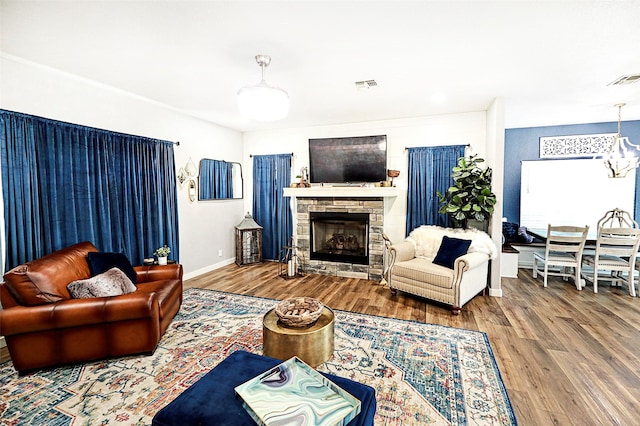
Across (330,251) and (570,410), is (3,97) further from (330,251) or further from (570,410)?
(570,410)

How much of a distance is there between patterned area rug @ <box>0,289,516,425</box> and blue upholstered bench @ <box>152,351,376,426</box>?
21.7 inches

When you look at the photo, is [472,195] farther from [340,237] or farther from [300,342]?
[300,342]

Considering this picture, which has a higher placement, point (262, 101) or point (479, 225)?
point (262, 101)

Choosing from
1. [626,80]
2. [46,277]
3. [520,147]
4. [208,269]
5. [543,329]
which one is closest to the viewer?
[46,277]

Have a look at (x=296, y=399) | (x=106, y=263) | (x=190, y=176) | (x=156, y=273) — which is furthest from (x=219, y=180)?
(x=296, y=399)

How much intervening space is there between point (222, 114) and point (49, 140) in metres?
2.25

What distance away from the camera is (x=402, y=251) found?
410cm

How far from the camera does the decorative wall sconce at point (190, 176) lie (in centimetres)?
468

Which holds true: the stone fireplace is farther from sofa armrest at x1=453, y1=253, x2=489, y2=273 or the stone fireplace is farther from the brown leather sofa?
the brown leather sofa

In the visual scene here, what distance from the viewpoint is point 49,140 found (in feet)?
9.97

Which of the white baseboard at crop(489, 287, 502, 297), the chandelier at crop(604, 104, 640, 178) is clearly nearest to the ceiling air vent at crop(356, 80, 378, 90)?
the white baseboard at crop(489, 287, 502, 297)

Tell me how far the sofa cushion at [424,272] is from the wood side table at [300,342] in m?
1.74

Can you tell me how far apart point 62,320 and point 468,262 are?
3.81 meters

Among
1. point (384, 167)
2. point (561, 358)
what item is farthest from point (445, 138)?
point (561, 358)
